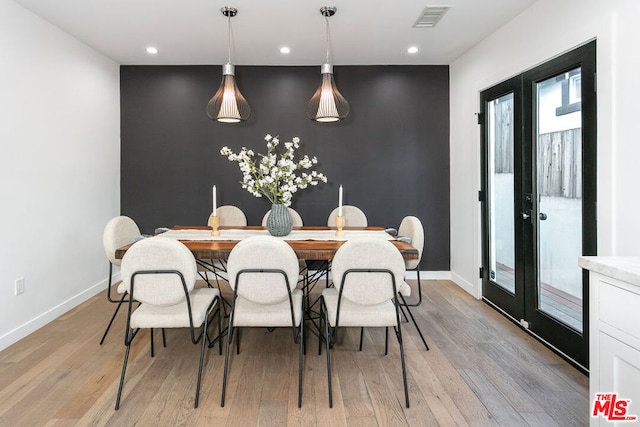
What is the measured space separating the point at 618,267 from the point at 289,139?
3.80 m

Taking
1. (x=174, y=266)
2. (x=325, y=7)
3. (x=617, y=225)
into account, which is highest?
(x=325, y=7)

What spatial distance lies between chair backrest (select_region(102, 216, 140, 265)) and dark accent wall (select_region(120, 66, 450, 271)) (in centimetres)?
175

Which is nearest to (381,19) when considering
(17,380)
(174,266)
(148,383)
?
(174,266)

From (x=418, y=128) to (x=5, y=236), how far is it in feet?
13.7

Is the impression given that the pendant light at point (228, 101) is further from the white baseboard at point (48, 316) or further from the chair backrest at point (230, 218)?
the white baseboard at point (48, 316)

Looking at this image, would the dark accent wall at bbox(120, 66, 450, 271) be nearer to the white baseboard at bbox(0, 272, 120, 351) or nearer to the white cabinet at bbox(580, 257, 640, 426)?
the white baseboard at bbox(0, 272, 120, 351)

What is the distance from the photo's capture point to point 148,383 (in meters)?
2.40

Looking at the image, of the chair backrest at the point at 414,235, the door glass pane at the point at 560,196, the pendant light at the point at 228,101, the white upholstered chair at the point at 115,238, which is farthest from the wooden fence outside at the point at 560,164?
the white upholstered chair at the point at 115,238

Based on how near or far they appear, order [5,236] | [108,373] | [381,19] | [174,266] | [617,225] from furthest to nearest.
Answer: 1. [381,19]
2. [5,236]
3. [108,373]
4. [617,225]
5. [174,266]

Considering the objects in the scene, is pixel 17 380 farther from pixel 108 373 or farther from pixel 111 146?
pixel 111 146

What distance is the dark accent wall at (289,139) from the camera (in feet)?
15.8

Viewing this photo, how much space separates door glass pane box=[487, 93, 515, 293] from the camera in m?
3.54

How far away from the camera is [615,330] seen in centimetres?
158
